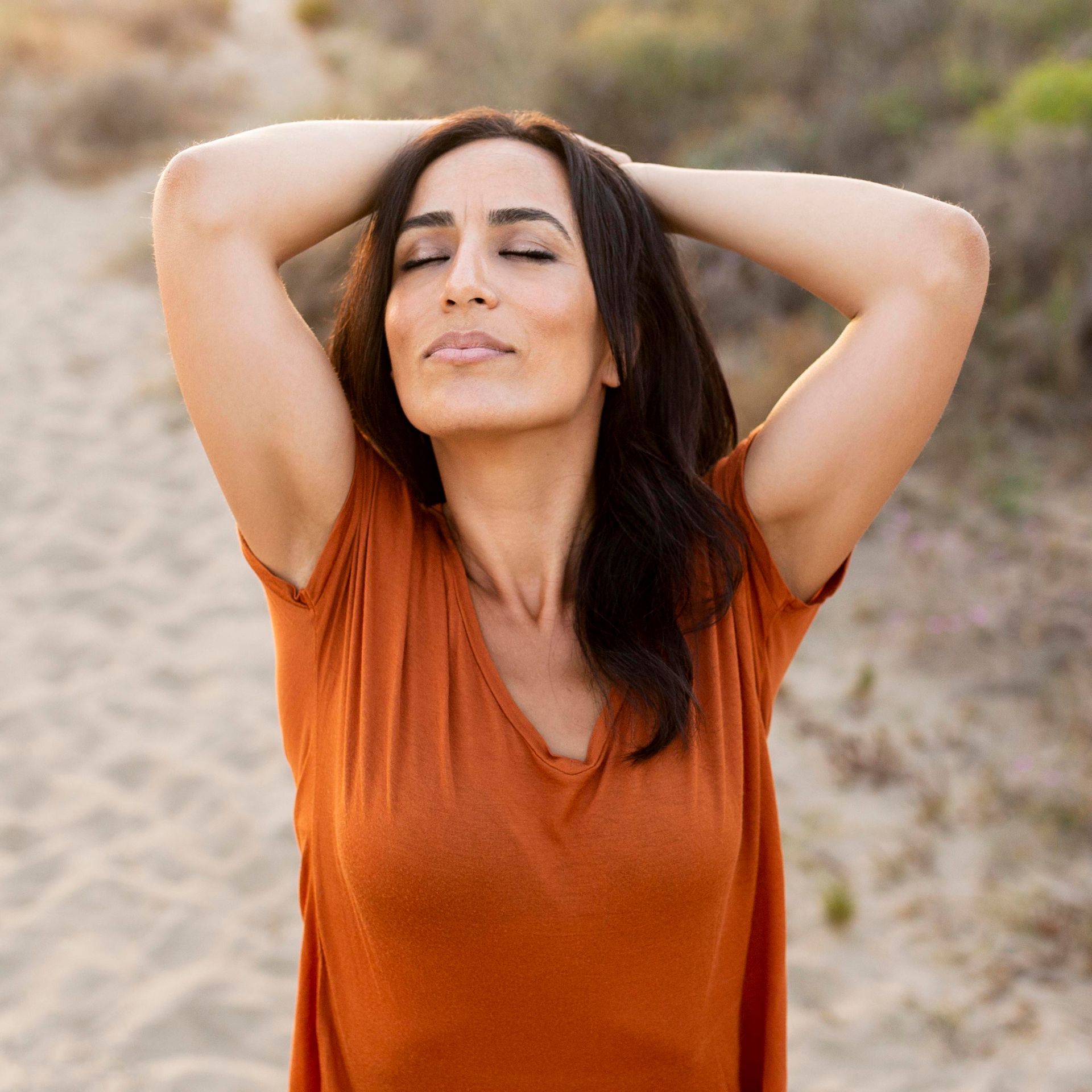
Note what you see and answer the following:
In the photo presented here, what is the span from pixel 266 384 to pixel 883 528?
13.2 ft

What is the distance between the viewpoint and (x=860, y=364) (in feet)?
5.84

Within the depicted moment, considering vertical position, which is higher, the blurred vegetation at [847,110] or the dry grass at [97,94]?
the dry grass at [97,94]

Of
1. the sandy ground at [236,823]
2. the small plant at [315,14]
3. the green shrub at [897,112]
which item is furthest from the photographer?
the small plant at [315,14]

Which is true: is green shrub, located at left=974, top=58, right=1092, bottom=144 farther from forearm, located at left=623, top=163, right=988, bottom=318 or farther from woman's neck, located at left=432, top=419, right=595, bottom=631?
woman's neck, located at left=432, top=419, right=595, bottom=631

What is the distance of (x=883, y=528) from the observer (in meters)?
5.15

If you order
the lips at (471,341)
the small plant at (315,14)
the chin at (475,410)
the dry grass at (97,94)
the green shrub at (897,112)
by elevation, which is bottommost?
the chin at (475,410)

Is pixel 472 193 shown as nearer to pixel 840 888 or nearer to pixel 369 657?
pixel 369 657

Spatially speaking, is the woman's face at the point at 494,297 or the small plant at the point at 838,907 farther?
the small plant at the point at 838,907

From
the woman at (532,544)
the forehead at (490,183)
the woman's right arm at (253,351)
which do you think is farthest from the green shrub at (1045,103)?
the woman's right arm at (253,351)

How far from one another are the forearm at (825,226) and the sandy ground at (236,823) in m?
2.25

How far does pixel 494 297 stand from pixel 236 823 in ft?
9.32

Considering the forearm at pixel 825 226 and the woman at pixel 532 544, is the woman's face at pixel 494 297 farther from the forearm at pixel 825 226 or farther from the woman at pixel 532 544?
the forearm at pixel 825 226

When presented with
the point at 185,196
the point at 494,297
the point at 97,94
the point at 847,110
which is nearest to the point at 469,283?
the point at 494,297

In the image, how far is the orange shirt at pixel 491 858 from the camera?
1.54 m
